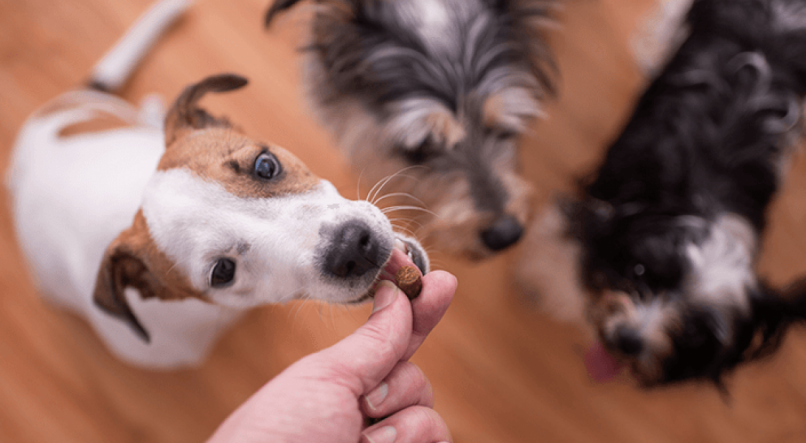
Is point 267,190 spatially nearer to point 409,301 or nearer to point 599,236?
point 409,301

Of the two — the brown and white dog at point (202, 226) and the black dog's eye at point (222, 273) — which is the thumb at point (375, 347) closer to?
the brown and white dog at point (202, 226)

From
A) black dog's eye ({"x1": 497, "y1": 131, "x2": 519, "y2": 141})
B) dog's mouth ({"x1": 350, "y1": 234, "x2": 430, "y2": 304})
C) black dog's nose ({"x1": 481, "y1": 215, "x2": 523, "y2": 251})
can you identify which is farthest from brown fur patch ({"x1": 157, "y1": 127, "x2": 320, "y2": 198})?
black dog's eye ({"x1": 497, "y1": 131, "x2": 519, "y2": 141})

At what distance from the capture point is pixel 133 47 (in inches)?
107

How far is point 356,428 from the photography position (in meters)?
1.09

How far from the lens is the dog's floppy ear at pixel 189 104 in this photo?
1419 millimetres

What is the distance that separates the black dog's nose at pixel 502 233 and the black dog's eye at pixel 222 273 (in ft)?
3.87

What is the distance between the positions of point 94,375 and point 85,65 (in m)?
2.02

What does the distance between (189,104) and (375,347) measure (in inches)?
40.3

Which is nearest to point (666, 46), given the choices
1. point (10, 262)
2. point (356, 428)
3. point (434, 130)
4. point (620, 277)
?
point (620, 277)

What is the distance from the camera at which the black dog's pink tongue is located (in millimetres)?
2418

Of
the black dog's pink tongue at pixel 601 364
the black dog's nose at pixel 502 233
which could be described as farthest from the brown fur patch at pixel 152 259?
the black dog's pink tongue at pixel 601 364

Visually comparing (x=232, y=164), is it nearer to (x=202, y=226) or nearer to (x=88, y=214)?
(x=202, y=226)

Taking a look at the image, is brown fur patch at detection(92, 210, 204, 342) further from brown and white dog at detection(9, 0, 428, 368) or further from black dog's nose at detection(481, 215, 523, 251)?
black dog's nose at detection(481, 215, 523, 251)

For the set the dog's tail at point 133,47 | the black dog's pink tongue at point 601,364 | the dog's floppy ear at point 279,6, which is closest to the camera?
the dog's floppy ear at point 279,6
